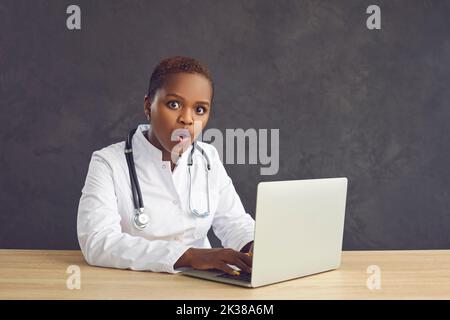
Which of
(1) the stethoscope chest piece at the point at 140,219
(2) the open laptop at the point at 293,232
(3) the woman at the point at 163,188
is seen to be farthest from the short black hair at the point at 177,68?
(2) the open laptop at the point at 293,232

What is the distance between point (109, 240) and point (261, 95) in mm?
2197

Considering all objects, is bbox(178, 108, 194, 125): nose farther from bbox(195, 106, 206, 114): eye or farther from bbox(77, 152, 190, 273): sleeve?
bbox(77, 152, 190, 273): sleeve

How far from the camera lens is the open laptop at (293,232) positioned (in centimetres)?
149

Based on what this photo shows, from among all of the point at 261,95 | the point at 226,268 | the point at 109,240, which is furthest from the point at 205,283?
the point at 261,95

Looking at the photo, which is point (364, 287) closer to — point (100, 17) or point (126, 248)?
point (126, 248)

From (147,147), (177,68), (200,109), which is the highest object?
(177,68)

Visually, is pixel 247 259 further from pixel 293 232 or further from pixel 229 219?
pixel 229 219

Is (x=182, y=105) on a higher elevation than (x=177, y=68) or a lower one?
lower

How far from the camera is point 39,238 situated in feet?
12.3

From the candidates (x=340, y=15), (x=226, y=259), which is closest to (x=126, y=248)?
(x=226, y=259)

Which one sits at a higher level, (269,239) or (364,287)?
(269,239)

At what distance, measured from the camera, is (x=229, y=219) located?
2283mm

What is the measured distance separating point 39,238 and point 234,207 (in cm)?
185

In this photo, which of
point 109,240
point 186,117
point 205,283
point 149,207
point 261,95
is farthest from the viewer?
point 261,95
